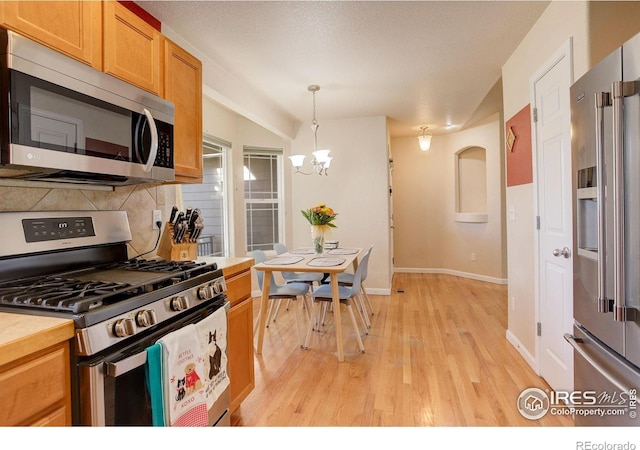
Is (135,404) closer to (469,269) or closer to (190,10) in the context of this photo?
(190,10)

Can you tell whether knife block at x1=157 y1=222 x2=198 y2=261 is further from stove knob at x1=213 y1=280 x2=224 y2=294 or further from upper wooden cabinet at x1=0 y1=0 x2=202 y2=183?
stove knob at x1=213 y1=280 x2=224 y2=294

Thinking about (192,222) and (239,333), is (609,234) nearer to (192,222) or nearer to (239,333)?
(239,333)

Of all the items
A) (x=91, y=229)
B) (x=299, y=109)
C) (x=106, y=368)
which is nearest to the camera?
(x=106, y=368)

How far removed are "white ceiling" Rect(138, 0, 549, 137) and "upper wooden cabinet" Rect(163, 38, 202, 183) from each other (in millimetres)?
409

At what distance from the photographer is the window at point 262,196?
4.97 meters

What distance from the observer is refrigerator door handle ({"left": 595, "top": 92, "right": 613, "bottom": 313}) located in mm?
1230

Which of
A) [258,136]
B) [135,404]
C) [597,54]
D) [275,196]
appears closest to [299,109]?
[258,136]

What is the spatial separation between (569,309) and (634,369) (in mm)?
925

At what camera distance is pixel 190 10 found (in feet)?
7.21

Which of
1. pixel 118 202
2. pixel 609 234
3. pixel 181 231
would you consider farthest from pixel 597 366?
pixel 118 202

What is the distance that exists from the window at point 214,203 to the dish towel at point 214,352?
9.89 ft

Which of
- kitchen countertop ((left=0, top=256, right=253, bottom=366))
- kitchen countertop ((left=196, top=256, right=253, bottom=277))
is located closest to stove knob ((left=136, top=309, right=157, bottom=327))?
kitchen countertop ((left=0, top=256, right=253, bottom=366))

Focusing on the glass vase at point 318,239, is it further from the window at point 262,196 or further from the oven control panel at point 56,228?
the oven control panel at point 56,228

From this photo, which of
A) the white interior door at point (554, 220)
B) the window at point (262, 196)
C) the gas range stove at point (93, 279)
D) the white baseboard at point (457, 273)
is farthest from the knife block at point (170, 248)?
the white baseboard at point (457, 273)
